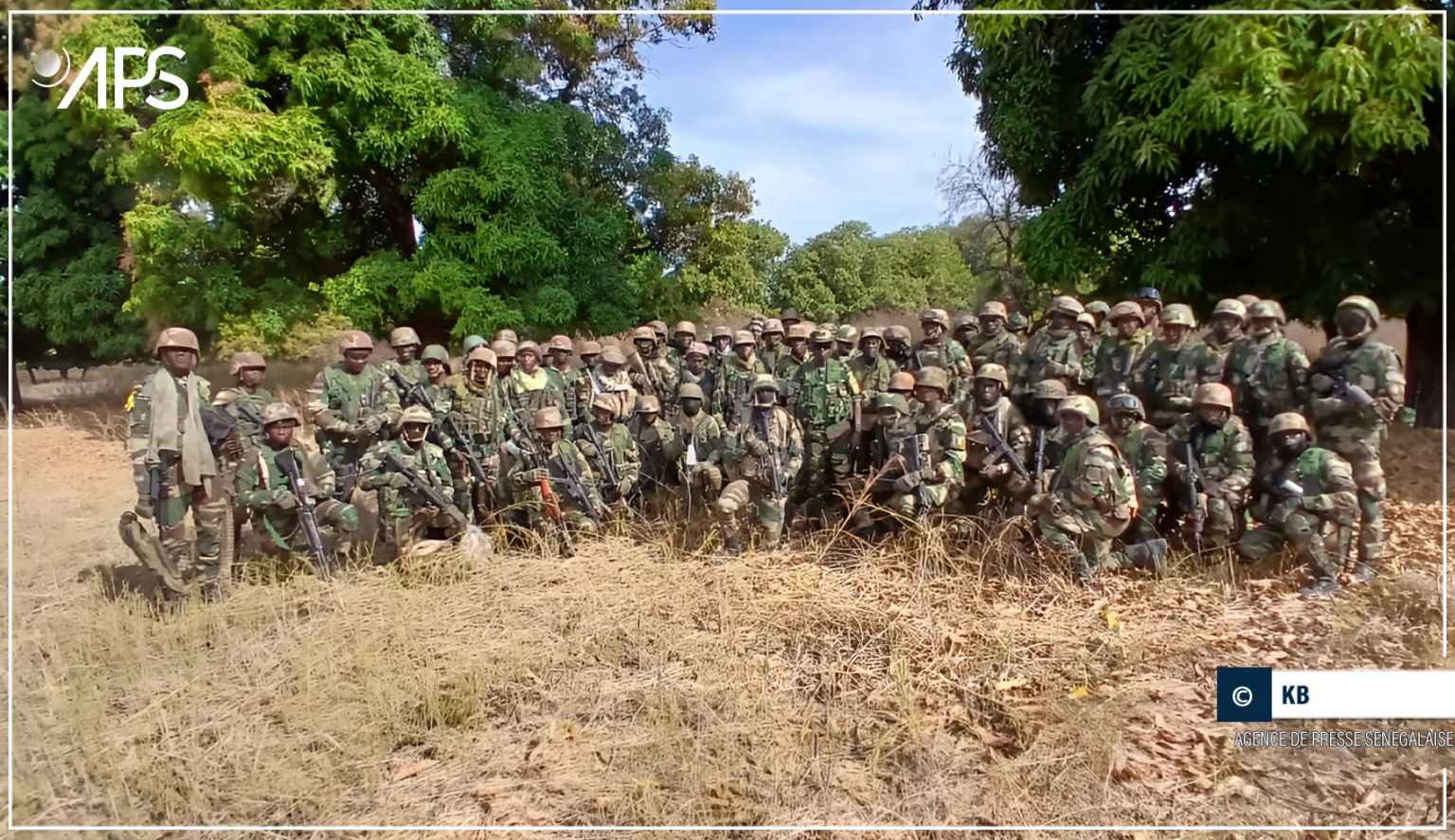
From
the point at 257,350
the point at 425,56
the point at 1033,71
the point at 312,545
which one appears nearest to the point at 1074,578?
the point at 1033,71

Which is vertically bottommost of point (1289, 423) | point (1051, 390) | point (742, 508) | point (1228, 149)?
point (742, 508)

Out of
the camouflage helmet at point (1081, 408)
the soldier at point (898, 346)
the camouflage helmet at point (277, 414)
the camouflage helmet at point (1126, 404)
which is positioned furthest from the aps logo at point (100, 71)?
Answer: the camouflage helmet at point (1126, 404)

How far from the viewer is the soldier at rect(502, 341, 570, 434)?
6461 mm

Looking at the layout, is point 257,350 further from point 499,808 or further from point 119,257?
point 499,808

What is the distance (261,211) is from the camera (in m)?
5.54

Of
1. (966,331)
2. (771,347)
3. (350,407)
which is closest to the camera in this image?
(350,407)

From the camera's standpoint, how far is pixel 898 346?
22.1 ft

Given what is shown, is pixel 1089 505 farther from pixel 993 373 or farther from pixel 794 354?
pixel 794 354

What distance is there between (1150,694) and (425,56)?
5.96 m

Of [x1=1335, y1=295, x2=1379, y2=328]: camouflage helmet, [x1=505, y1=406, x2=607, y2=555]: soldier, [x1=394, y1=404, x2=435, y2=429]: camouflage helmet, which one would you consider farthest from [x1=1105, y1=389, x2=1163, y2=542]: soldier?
[x1=394, y1=404, x2=435, y2=429]: camouflage helmet

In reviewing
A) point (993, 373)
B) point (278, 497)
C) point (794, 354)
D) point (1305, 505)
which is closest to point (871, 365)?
point (794, 354)

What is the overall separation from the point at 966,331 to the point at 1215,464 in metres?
2.28

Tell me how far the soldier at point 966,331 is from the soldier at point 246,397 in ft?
18.2

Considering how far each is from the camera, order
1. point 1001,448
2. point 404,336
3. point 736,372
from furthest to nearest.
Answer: point 736,372 → point 404,336 → point 1001,448
